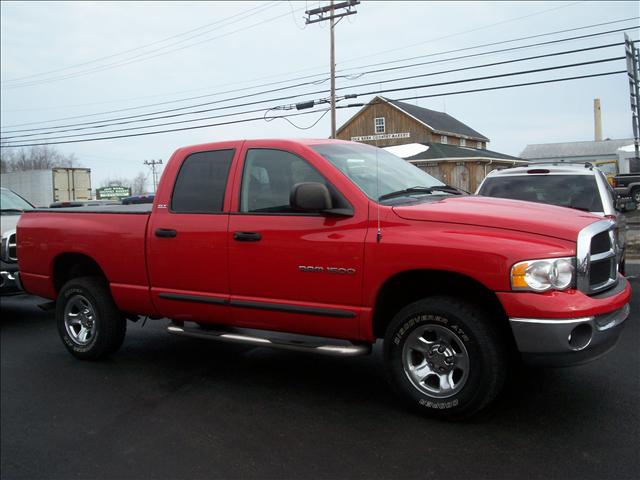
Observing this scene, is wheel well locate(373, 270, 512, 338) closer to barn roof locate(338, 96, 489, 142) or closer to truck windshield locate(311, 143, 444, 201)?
truck windshield locate(311, 143, 444, 201)

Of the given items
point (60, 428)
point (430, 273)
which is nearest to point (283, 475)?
point (430, 273)

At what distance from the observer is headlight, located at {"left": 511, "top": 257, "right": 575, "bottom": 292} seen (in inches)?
134

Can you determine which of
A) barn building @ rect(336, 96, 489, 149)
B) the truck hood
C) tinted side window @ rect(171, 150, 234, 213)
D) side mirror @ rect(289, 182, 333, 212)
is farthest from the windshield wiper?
barn building @ rect(336, 96, 489, 149)

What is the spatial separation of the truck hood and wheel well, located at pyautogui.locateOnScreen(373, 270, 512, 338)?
373mm

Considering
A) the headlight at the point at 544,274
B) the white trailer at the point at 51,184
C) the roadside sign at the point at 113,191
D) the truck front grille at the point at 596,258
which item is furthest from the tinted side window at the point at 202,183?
the roadside sign at the point at 113,191

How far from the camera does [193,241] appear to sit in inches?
186

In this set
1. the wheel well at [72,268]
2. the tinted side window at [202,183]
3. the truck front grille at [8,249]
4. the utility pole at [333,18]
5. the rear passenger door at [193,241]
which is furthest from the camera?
the utility pole at [333,18]

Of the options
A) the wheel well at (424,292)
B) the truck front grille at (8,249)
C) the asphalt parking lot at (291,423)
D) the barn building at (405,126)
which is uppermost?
the barn building at (405,126)

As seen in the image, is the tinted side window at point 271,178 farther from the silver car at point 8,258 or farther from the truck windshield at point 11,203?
the truck windshield at point 11,203

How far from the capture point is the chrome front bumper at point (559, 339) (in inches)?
132

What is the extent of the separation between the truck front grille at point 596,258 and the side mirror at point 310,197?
1637 mm

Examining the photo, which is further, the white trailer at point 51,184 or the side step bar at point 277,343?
the white trailer at point 51,184

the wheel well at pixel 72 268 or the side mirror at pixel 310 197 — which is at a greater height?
the side mirror at pixel 310 197

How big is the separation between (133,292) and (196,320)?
2.35 ft
